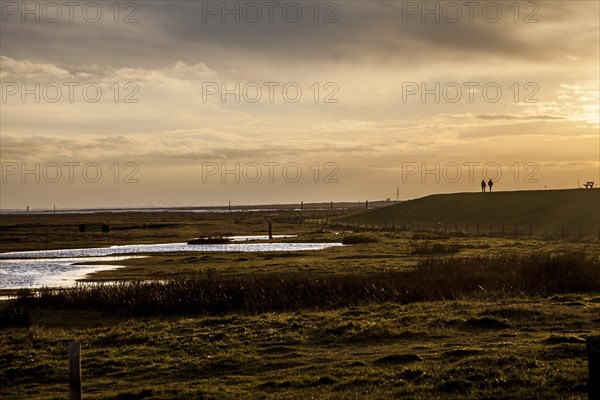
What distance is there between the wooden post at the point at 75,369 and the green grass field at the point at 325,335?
309 centimetres

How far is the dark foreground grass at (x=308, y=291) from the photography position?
104ft

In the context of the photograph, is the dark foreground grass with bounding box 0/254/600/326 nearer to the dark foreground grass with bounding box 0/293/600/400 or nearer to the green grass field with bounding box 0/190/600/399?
the green grass field with bounding box 0/190/600/399

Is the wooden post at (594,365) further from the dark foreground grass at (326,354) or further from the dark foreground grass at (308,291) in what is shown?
the dark foreground grass at (308,291)

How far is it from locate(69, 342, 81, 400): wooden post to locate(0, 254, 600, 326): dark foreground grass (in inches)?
661

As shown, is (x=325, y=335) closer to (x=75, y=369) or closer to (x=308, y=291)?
(x=308, y=291)

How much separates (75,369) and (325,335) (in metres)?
11.2

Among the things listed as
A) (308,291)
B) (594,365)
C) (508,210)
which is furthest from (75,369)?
(508,210)

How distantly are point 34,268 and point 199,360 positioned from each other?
4088 cm

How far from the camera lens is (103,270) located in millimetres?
54188

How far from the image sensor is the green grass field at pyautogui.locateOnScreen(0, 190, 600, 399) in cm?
1694

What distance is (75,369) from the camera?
13.7 m

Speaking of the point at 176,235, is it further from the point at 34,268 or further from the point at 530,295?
the point at 530,295

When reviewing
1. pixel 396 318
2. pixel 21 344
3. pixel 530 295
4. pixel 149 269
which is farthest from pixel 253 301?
pixel 149 269

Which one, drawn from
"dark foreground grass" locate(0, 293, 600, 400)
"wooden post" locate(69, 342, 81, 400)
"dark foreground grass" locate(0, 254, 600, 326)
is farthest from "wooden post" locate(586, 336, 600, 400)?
"dark foreground grass" locate(0, 254, 600, 326)
